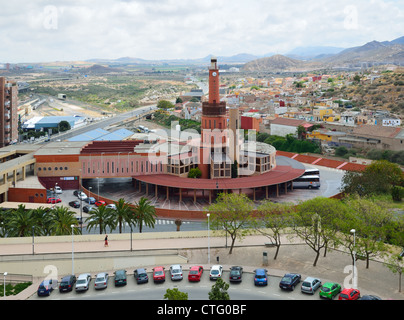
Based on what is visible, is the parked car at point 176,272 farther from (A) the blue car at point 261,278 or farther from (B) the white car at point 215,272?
(A) the blue car at point 261,278

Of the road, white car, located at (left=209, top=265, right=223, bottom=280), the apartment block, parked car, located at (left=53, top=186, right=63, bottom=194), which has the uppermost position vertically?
the apartment block

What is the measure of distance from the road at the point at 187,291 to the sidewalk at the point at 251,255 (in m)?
1.79

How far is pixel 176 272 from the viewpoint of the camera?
26688 millimetres

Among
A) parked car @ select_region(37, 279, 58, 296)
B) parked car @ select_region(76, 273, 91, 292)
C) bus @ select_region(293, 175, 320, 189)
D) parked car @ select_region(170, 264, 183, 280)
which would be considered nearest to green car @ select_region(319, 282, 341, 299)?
parked car @ select_region(170, 264, 183, 280)

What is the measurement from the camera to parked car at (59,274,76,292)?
25.2m

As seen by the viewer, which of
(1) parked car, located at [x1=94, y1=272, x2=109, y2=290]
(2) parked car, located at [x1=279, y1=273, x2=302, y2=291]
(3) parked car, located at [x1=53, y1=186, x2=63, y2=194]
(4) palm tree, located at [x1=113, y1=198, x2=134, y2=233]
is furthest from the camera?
(3) parked car, located at [x1=53, y1=186, x2=63, y2=194]

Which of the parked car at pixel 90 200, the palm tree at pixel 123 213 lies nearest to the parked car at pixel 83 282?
the palm tree at pixel 123 213

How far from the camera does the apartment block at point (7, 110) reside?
2899 inches

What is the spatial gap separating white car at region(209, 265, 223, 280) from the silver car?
19.0ft

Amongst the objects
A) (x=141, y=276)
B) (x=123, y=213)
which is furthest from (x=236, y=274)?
(x=123, y=213)

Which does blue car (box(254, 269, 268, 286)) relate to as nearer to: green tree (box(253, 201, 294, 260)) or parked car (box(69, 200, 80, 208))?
green tree (box(253, 201, 294, 260))

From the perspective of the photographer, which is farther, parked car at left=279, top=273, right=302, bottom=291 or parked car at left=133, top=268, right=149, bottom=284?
parked car at left=133, top=268, right=149, bottom=284
